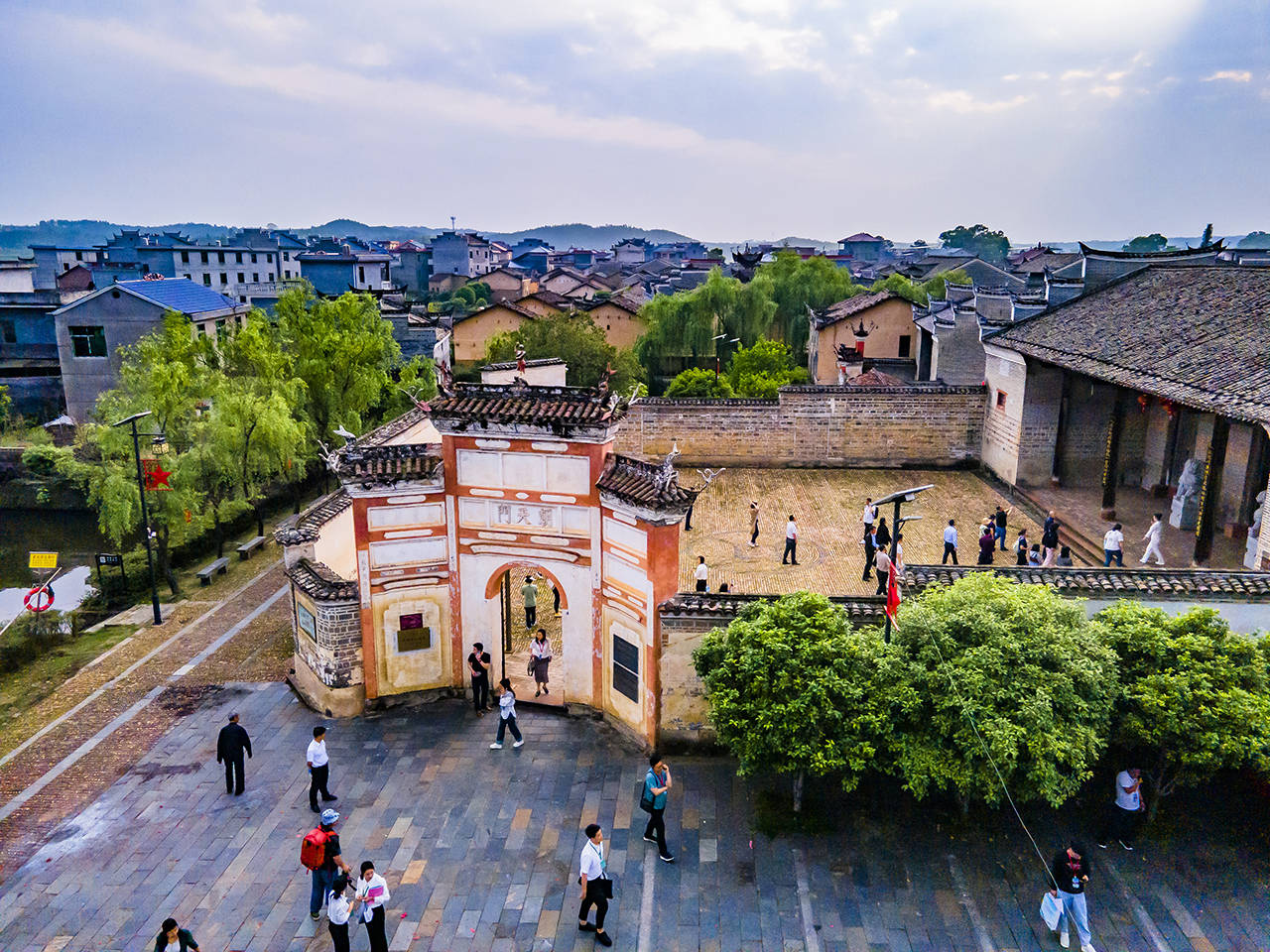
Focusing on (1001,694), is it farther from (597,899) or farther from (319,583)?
(319,583)

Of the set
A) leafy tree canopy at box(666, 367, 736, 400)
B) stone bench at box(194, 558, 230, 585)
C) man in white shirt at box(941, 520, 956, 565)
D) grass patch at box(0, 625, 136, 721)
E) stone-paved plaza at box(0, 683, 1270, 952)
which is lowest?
grass patch at box(0, 625, 136, 721)

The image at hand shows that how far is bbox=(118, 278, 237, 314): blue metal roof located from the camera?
40656 mm

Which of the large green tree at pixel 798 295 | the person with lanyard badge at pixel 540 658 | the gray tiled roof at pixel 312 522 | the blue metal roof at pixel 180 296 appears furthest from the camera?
the large green tree at pixel 798 295

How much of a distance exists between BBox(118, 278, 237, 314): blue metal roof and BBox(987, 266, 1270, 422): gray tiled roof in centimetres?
3547

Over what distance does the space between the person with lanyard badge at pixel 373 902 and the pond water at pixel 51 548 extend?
20.4 metres

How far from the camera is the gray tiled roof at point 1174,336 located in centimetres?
1712

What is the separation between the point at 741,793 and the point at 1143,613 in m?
6.23

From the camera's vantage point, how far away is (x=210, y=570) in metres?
24.0

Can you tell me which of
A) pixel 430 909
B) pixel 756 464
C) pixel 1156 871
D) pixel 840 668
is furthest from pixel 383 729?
pixel 756 464

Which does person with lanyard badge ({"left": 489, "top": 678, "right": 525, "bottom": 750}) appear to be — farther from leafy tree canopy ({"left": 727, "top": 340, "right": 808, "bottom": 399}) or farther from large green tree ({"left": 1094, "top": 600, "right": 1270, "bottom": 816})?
leafy tree canopy ({"left": 727, "top": 340, "right": 808, "bottom": 399})

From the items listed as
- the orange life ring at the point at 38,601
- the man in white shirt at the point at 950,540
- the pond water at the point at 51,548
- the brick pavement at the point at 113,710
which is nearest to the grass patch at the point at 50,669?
the brick pavement at the point at 113,710

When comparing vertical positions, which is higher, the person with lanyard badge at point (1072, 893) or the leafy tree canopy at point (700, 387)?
the leafy tree canopy at point (700, 387)

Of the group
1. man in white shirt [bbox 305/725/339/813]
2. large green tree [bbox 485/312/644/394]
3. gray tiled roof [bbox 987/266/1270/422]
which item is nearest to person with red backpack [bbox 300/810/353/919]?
man in white shirt [bbox 305/725/339/813]

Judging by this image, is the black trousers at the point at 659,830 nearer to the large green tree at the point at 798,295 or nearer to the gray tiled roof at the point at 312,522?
the gray tiled roof at the point at 312,522
